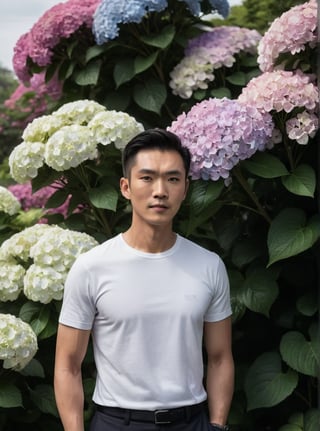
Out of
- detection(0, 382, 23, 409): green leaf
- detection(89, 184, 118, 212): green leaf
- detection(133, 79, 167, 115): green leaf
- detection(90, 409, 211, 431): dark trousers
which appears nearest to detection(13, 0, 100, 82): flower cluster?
detection(133, 79, 167, 115): green leaf

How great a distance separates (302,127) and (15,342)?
1238 millimetres

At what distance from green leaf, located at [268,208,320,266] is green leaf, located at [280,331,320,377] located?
0.36 metres

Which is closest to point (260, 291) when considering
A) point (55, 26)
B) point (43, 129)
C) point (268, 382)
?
point (268, 382)

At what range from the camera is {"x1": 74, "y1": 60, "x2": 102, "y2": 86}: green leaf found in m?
3.79

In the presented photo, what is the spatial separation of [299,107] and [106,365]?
1.26m

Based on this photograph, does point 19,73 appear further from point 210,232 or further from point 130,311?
point 130,311

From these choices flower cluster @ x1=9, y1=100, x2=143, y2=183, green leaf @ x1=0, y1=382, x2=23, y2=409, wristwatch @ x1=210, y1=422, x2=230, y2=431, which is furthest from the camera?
flower cluster @ x1=9, y1=100, x2=143, y2=183

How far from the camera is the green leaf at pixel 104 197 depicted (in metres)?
3.17

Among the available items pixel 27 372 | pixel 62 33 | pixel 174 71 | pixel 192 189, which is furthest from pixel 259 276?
pixel 62 33

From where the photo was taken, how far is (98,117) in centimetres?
317

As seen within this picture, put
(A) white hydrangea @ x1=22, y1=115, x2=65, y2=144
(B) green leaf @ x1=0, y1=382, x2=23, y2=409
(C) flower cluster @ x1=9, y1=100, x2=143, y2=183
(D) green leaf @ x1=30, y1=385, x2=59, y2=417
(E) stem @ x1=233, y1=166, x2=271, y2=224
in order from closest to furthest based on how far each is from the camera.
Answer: (B) green leaf @ x1=0, y1=382, x2=23, y2=409
(E) stem @ x1=233, y1=166, x2=271, y2=224
(D) green leaf @ x1=30, y1=385, x2=59, y2=417
(C) flower cluster @ x1=9, y1=100, x2=143, y2=183
(A) white hydrangea @ x1=22, y1=115, x2=65, y2=144

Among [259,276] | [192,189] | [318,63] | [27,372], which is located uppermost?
[318,63]

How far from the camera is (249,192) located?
298 cm

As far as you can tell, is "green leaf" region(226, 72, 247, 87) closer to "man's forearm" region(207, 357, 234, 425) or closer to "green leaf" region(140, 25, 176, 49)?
"green leaf" region(140, 25, 176, 49)
